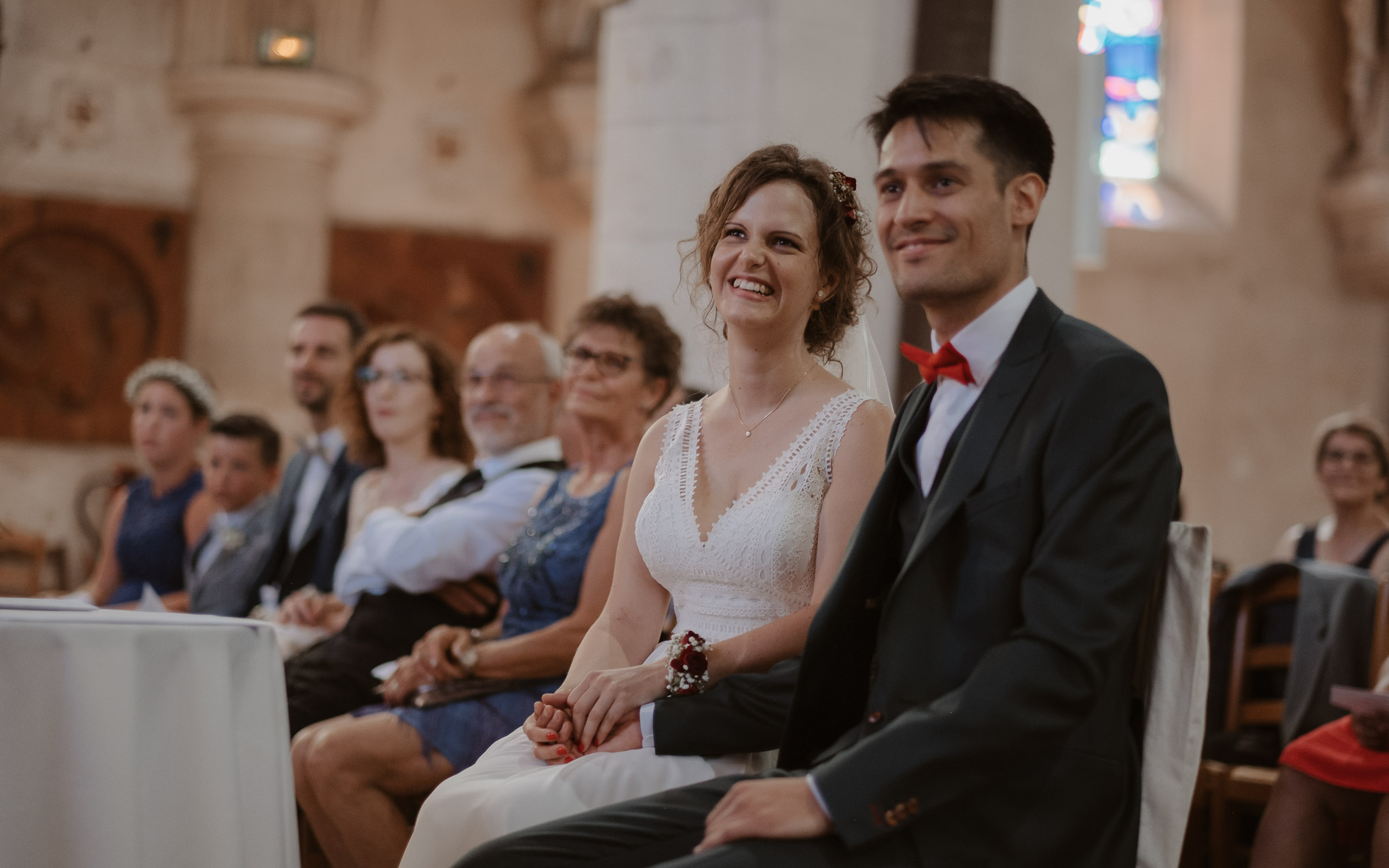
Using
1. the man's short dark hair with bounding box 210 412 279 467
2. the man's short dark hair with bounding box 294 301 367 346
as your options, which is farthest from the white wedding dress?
the man's short dark hair with bounding box 294 301 367 346

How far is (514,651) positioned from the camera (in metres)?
3.08

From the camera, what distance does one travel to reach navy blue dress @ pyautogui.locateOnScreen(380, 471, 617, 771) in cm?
308

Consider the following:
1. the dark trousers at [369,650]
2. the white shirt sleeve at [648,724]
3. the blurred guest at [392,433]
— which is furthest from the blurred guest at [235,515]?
the white shirt sleeve at [648,724]

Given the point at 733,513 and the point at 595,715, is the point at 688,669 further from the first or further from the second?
the point at 733,513

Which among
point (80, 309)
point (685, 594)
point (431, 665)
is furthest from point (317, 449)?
point (80, 309)

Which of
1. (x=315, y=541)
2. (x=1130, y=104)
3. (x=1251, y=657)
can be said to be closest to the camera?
(x=1251, y=657)

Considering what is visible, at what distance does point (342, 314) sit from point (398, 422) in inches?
54.0

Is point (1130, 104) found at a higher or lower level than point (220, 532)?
higher

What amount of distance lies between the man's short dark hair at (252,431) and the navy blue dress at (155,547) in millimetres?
366

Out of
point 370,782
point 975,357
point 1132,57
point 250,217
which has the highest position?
point 1132,57

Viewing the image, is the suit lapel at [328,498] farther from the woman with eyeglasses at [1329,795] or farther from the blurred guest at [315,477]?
the woman with eyeglasses at [1329,795]

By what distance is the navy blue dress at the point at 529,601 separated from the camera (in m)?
3.08

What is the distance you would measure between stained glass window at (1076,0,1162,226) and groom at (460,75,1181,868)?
8664 mm

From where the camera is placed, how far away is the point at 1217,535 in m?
9.53
